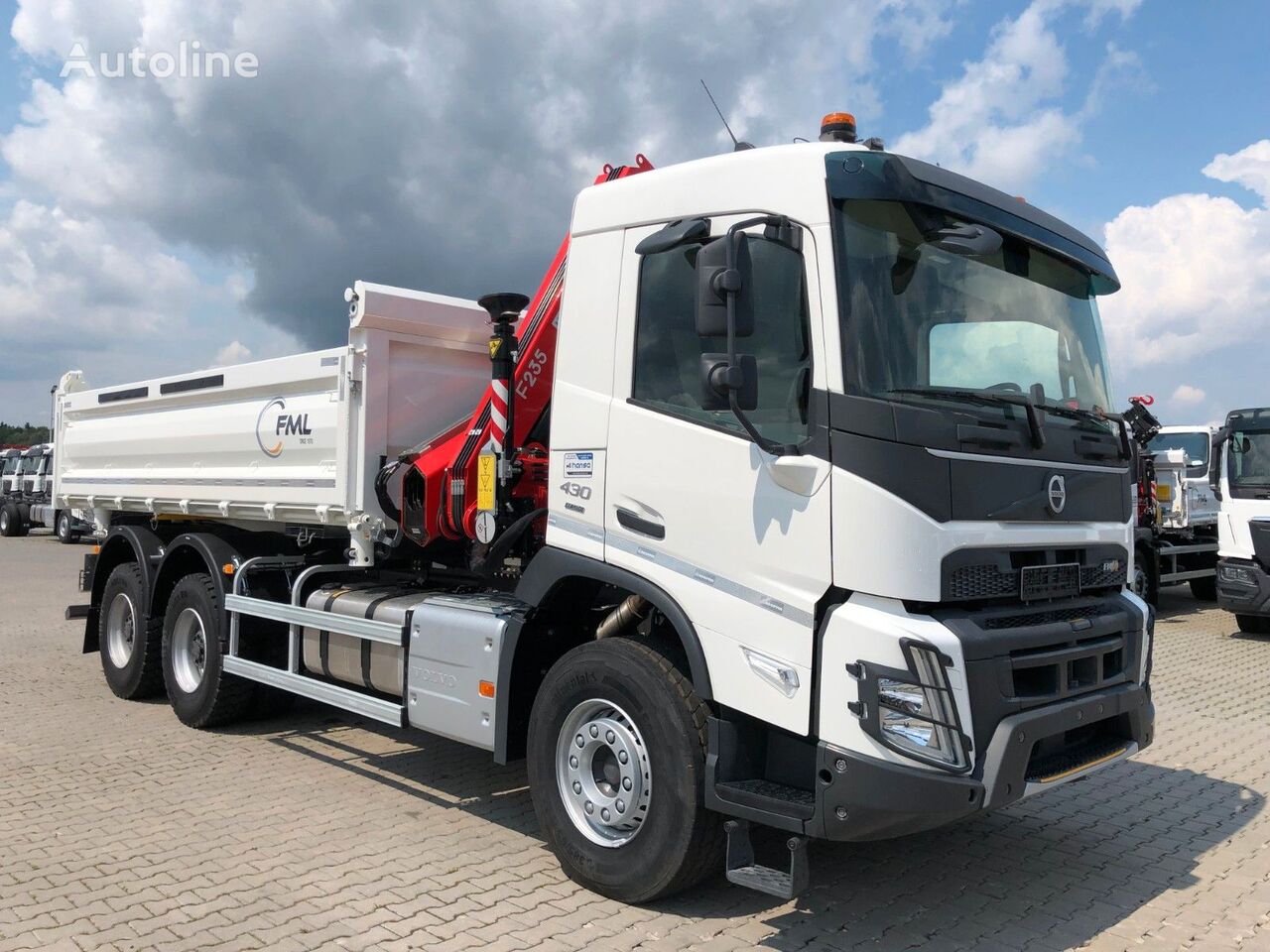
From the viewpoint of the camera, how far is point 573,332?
4.84 metres

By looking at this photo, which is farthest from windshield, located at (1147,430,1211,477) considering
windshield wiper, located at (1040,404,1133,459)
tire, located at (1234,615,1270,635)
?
windshield wiper, located at (1040,404,1133,459)

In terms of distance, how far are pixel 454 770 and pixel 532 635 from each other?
1934 millimetres

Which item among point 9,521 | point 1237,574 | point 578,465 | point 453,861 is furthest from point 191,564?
point 9,521

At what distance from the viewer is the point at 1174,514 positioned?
50.3 feet

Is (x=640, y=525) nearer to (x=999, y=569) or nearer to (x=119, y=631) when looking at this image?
(x=999, y=569)

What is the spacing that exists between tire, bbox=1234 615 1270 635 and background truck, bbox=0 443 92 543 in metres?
28.1

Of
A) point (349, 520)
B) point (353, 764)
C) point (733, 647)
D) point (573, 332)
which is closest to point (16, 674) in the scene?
point (353, 764)

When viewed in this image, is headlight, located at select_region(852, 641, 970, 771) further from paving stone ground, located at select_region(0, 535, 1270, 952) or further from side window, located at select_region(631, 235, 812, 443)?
paving stone ground, located at select_region(0, 535, 1270, 952)

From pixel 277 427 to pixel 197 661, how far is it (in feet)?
6.63

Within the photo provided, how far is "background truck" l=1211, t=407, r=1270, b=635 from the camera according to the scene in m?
12.0

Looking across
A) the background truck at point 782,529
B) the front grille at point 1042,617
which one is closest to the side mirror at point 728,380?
the background truck at point 782,529

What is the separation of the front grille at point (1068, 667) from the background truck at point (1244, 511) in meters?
9.09

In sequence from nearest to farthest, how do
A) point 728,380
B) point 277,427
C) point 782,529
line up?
point 728,380, point 782,529, point 277,427

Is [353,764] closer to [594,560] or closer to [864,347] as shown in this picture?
[594,560]
